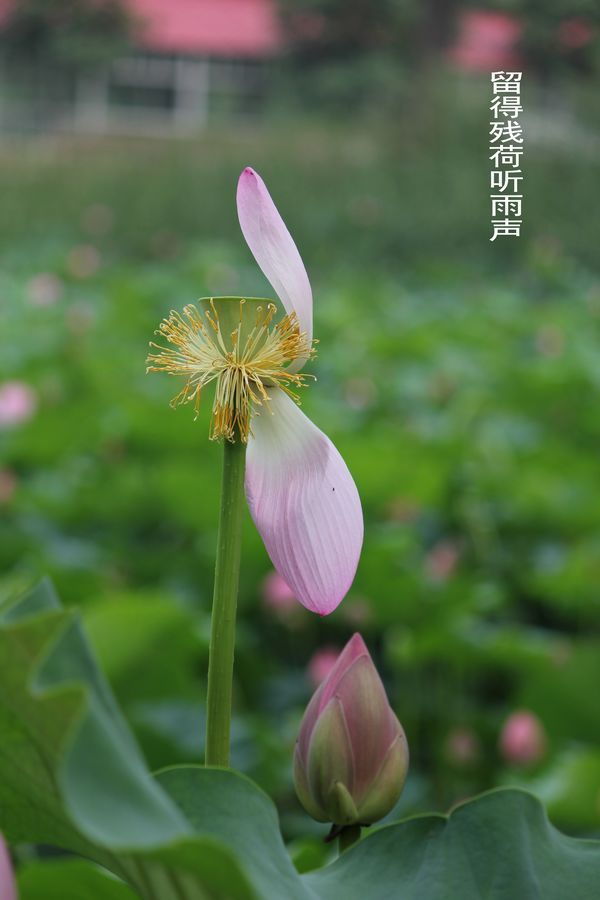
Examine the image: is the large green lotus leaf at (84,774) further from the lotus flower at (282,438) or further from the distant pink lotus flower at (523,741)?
the distant pink lotus flower at (523,741)

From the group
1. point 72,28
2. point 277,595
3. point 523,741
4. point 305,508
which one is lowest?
point 523,741

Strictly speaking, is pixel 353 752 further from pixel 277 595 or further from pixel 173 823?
pixel 277 595

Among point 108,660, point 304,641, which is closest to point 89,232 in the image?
point 304,641

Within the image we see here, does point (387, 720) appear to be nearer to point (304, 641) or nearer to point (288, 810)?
point (288, 810)

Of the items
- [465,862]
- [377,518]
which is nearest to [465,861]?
[465,862]

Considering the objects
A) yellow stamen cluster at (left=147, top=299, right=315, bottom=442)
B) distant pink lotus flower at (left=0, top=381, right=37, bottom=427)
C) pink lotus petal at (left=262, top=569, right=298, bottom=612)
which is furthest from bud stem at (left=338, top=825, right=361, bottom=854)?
distant pink lotus flower at (left=0, top=381, right=37, bottom=427)

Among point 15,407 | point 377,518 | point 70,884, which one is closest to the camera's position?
point 70,884

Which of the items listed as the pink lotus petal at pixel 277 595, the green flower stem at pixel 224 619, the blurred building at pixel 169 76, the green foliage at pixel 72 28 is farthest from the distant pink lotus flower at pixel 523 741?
the blurred building at pixel 169 76
